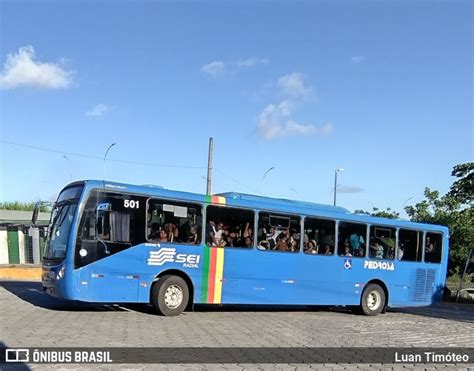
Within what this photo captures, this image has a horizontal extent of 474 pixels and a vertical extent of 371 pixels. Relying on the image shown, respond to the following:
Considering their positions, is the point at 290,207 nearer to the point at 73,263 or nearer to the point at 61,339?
the point at 73,263

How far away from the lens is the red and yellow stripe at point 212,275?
1325 cm

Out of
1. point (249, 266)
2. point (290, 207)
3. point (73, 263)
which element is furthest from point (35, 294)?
point (290, 207)

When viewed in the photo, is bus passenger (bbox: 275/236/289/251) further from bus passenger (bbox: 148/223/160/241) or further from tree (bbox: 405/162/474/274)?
tree (bbox: 405/162/474/274)

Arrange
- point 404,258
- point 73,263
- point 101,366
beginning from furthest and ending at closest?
point 404,258 → point 73,263 → point 101,366

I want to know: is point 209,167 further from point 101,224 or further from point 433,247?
point 101,224

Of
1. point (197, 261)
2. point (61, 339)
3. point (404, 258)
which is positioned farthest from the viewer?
point (404, 258)

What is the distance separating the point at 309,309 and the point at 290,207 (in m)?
3.69

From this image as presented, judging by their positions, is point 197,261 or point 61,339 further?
point 197,261

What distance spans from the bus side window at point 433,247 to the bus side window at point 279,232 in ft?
16.0

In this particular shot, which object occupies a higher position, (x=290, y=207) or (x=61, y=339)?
(x=290, y=207)

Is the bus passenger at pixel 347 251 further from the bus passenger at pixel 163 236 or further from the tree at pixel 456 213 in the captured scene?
the tree at pixel 456 213

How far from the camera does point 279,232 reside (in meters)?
14.7

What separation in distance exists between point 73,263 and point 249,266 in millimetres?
4363

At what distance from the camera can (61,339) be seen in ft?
29.3
